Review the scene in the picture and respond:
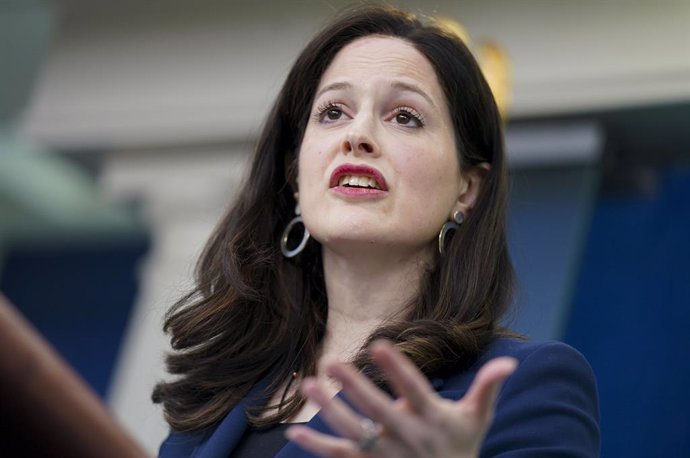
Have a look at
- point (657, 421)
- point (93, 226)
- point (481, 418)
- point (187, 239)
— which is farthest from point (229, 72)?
point (481, 418)

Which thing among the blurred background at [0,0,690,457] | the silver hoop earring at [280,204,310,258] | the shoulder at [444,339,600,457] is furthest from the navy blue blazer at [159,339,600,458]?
the blurred background at [0,0,690,457]

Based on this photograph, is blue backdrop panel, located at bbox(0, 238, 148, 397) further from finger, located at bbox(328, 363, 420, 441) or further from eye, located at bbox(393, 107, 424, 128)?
finger, located at bbox(328, 363, 420, 441)

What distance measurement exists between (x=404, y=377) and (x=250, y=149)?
13.2ft

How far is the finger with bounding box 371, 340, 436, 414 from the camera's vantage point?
985 millimetres

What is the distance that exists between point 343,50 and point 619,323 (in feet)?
9.00

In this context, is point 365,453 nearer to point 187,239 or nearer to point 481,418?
point 481,418

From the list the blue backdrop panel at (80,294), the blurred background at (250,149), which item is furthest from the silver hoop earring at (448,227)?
the blue backdrop panel at (80,294)

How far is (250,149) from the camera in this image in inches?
197

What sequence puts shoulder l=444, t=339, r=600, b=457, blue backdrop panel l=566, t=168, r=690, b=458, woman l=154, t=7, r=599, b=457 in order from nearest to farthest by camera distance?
shoulder l=444, t=339, r=600, b=457 → woman l=154, t=7, r=599, b=457 → blue backdrop panel l=566, t=168, r=690, b=458

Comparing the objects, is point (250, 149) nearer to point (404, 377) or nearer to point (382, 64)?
point (382, 64)

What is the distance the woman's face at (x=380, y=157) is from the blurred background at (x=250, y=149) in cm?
216

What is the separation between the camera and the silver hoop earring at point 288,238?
91.0 inches

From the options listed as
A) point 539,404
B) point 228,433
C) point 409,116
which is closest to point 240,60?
point 409,116

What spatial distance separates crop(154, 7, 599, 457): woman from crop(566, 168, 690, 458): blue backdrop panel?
2.49 m
